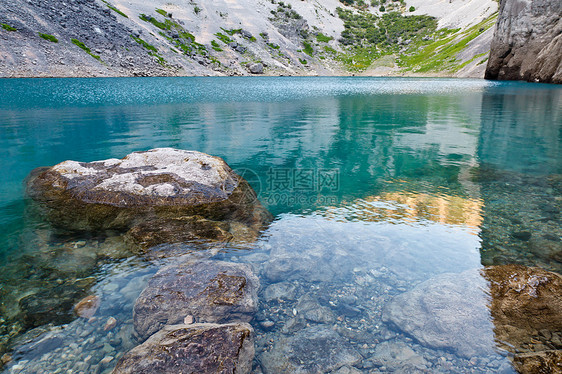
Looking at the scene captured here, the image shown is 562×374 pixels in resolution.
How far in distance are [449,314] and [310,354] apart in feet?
11.2

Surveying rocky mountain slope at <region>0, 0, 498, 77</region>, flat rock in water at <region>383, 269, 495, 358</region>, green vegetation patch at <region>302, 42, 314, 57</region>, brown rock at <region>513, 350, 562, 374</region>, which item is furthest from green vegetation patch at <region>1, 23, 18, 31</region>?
green vegetation patch at <region>302, 42, 314, 57</region>

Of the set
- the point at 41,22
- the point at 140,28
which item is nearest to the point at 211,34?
the point at 140,28

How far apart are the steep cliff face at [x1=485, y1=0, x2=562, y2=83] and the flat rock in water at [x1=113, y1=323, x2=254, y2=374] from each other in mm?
98726

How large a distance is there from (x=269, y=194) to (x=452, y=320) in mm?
9749

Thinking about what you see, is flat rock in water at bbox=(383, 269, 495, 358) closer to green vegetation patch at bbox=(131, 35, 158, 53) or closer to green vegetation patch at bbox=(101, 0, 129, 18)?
green vegetation patch at bbox=(131, 35, 158, 53)

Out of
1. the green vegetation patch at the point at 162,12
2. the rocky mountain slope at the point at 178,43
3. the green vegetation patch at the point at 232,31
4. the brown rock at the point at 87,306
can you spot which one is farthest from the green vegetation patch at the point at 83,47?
the brown rock at the point at 87,306

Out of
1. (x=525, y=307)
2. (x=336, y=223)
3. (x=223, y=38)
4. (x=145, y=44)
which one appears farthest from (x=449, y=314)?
(x=223, y=38)

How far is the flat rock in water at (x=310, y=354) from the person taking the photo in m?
5.77

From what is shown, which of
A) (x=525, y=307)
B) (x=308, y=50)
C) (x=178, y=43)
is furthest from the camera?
(x=308, y=50)

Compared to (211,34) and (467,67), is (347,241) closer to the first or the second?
(467,67)

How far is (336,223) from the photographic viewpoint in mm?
11602

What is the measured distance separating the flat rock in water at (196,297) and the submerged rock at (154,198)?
233 centimetres

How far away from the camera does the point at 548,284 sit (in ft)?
23.9

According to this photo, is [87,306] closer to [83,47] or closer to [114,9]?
[83,47]
